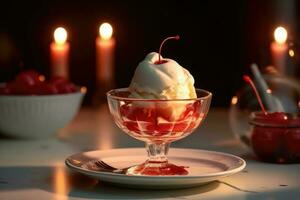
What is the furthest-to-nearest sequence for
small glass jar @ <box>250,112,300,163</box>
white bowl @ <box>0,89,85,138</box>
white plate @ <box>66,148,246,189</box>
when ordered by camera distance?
1. white bowl @ <box>0,89,85,138</box>
2. small glass jar @ <box>250,112,300,163</box>
3. white plate @ <box>66,148,246,189</box>

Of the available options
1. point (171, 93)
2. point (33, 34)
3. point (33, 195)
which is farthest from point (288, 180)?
point (33, 34)

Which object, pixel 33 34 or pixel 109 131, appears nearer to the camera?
pixel 109 131

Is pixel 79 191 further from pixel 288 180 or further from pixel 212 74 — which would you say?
pixel 212 74

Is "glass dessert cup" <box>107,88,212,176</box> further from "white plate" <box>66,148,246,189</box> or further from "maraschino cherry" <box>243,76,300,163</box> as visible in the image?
"maraschino cherry" <box>243,76,300,163</box>

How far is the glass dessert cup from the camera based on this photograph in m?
1.52

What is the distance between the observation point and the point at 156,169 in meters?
1.60

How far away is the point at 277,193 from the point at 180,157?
0.26 metres

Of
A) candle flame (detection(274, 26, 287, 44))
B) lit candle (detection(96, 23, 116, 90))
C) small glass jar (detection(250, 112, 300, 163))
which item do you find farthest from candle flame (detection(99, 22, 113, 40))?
small glass jar (detection(250, 112, 300, 163))

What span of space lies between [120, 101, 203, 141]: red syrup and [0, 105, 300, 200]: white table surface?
0.33 feet

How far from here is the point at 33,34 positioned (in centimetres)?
283

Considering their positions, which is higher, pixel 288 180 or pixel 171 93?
pixel 171 93

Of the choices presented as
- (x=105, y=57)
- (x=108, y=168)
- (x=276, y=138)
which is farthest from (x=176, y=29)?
(x=108, y=168)

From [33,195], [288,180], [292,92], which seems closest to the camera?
[33,195]

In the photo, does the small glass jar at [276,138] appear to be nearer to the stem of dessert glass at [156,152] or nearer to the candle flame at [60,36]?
Result: the stem of dessert glass at [156,152]
